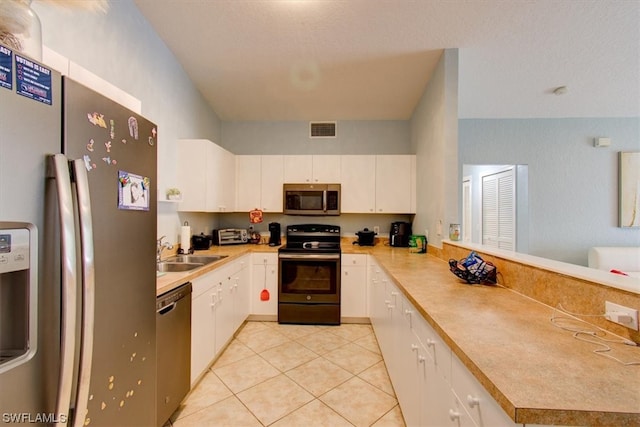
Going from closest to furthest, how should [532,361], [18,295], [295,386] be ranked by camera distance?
[18,295], [532,361], [295,386]

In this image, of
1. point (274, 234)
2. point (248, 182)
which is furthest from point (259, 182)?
point (274, 234)

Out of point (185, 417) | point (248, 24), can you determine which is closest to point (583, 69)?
point (248, 24)

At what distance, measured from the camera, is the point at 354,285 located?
3.16 metres

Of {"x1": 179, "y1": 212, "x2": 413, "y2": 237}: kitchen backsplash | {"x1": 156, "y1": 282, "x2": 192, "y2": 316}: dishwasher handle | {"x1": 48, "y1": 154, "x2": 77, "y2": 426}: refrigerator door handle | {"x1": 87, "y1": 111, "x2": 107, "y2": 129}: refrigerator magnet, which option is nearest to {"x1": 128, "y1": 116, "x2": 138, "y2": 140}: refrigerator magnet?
{"x1": 87, "y1": 111, "x2": 107, "y2": 129}: refrigerator magnet

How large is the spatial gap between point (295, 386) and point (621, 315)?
190cm

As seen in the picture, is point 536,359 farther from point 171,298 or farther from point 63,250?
point 171,298

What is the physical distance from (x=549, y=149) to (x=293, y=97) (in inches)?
149

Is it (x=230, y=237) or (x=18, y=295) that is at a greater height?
(x=18, y=295)


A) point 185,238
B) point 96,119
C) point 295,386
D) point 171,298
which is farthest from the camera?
point 185,238

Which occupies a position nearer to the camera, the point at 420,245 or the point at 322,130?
the point at 420,245

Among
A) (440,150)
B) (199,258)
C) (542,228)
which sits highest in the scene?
(440,150)

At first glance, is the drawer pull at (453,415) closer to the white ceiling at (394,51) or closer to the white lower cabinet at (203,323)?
the white lower cabinet at (203,323)

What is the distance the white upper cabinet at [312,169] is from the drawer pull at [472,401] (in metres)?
2.95

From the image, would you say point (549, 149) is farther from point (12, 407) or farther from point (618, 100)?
point (12, 407)
